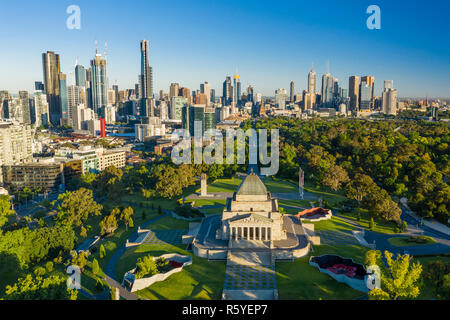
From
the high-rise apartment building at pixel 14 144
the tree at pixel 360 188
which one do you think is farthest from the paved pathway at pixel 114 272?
the high-rise apartment building at pixel 14 144

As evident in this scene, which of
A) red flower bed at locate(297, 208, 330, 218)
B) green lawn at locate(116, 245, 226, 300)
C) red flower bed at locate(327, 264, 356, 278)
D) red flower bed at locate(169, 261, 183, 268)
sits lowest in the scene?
green lawn at locate(116, 245, 226, 300)

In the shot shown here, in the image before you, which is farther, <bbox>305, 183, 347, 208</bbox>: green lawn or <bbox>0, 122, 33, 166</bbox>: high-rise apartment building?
<bbox>0, 122, 33, 166</bbox>: high-rise apartment building

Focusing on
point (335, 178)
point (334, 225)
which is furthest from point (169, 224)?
point (335, 178)

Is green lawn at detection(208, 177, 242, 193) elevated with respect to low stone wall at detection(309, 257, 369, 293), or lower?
elevated

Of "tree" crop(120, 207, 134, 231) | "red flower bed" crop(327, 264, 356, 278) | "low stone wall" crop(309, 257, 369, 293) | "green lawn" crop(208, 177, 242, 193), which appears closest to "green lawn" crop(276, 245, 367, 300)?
"low stone wall" crop(309, 257, 369, 293)

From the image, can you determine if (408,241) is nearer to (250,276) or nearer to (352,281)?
(352,281)

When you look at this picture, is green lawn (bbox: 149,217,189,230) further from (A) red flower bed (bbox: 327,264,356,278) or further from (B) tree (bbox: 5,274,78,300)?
(A) red flower bed (bbox: 327,264,356,278)

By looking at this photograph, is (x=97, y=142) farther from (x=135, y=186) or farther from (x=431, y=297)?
(x=431, y=297)

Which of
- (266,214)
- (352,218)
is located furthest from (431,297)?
(352,218)
